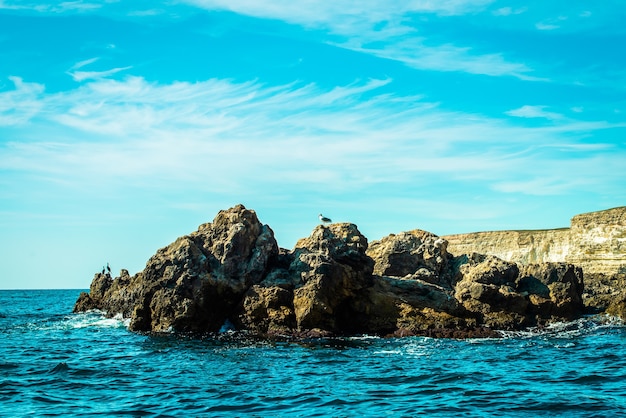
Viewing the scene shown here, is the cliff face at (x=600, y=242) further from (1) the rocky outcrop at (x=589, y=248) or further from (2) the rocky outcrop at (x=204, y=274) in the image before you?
(2) the rocky outcrop at (x=204, y=274)

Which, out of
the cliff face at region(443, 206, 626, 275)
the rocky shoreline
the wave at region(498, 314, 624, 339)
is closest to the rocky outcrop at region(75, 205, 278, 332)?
the rocky shoreline

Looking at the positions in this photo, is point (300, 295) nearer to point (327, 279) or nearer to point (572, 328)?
point (327, 279)

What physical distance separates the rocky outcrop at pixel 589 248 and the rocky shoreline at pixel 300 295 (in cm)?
1812

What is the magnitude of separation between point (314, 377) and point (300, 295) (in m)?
11.1

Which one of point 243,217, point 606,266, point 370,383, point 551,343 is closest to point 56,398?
point 370,383

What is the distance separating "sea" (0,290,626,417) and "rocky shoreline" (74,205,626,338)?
177cm

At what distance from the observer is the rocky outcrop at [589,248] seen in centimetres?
5375

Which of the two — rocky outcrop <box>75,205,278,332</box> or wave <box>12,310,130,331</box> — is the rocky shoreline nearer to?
rocky outcrop <box>75,205,278,332</box>

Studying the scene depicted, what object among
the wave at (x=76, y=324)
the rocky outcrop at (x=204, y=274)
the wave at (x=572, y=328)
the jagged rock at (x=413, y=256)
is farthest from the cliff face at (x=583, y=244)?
the wave at (x=76, y=324)

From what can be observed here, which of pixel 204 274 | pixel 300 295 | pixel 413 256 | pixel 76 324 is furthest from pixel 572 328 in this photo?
pixel 76 324

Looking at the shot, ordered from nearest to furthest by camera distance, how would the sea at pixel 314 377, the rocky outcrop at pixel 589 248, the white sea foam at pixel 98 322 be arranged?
the sea at pixel 314 377 < the white sea foam at pixel 98 322 < the rocky outcrop at pixel 589 248

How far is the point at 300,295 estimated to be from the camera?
3022 cm

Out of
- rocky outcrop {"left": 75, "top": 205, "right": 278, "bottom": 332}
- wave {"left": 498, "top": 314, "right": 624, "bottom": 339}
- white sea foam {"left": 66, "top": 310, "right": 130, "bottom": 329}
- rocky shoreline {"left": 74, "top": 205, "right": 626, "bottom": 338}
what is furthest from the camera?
white sea foam {"left": 66, "top": 310, "right": 130, "bottom": 329}

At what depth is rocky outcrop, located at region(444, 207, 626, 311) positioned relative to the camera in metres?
53.8
